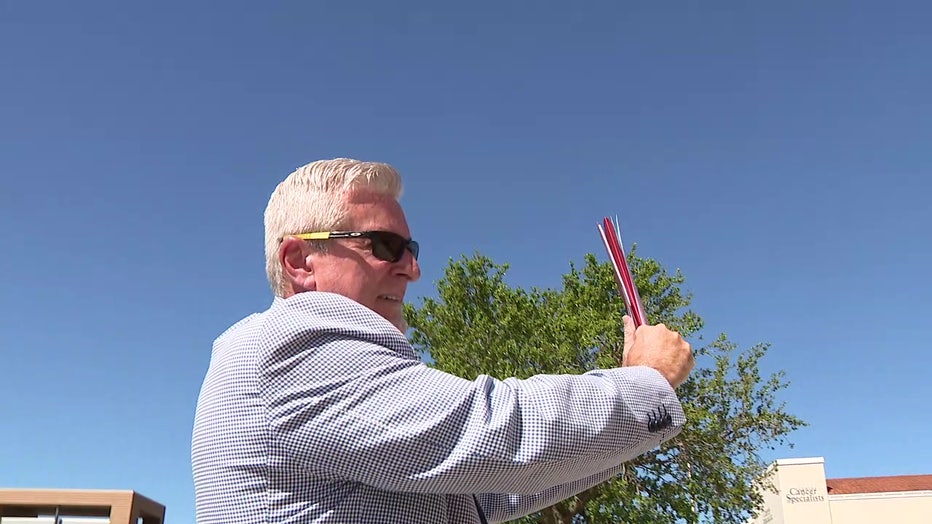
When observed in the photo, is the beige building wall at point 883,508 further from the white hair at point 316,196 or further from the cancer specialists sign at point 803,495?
the white hair at point 316,196

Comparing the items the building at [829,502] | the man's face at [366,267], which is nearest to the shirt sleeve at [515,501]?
the man's face at [366,267]

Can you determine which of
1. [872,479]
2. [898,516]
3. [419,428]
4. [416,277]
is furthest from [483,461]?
[872,479]

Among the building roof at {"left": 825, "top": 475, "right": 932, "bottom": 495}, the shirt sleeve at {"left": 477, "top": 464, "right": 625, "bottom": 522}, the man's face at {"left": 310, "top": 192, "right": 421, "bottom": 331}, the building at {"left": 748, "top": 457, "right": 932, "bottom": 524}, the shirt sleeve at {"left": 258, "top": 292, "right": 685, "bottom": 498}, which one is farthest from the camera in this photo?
the building roof at {"left": 825, "top": 475, "right": 932, "bottom": 495}

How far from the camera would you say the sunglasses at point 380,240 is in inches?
67.1

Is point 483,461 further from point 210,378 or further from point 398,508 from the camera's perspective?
point 210,378

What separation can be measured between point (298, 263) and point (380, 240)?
0.19m

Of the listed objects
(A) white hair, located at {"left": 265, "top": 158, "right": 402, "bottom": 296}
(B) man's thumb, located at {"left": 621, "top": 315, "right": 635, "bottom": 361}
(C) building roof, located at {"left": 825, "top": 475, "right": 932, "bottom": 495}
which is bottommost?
(B) man's thumb, located at {"left": 621, "top": 315, "right": 635, "bottom": 361}

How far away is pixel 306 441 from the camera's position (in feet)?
4.35

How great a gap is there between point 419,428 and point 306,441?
0.21m

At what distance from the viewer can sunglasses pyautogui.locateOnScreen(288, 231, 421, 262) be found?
170 centimetres

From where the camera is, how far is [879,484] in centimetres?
5438

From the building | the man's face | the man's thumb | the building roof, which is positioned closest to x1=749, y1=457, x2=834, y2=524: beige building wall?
the building

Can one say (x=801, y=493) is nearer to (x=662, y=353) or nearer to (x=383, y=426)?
(x=662, y=353)

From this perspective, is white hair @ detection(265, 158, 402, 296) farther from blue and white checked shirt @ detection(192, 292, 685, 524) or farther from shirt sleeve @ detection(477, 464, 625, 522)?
shirt sleeve @ detection(477, 464, 625, 522)
